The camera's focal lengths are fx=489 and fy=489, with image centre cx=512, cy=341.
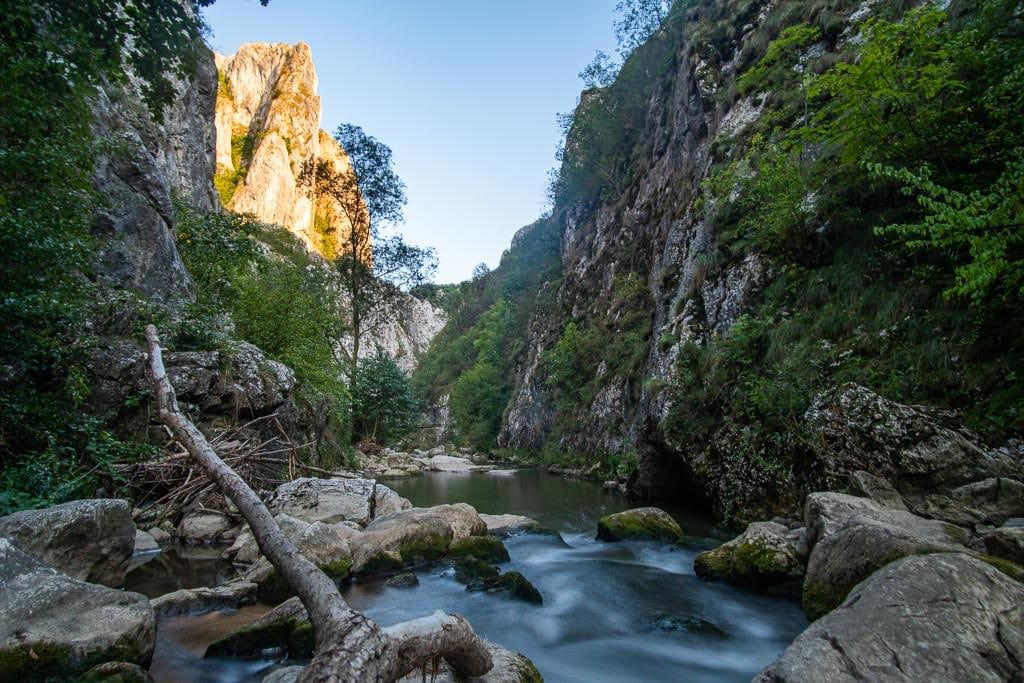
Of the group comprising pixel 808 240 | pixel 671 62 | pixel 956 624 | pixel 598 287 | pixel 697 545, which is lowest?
pixel 697 545

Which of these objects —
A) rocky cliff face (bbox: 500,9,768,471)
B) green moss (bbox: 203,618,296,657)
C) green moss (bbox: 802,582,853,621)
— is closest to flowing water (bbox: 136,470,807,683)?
green moss (bbox: 203,618,296,657)

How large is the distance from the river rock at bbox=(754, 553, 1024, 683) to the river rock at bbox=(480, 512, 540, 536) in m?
6.83

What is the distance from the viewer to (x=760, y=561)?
5.70 metres

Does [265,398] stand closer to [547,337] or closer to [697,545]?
[697,545]

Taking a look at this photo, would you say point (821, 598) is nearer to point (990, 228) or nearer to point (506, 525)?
point (990, 228)

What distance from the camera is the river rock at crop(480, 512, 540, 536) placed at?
9.31 meters

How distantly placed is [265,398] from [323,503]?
14.0 ft

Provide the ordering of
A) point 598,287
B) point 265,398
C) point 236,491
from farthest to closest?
point 598,287 → point 265,398 → point 236,491

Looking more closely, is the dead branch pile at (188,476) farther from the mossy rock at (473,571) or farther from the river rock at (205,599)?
the mossy rock at (473,571)

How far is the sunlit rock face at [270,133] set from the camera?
6228 cm

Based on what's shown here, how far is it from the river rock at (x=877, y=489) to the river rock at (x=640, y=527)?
287 cm

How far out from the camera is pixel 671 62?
92.0 ft

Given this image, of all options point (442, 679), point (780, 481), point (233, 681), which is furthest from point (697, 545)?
point (233, 681)

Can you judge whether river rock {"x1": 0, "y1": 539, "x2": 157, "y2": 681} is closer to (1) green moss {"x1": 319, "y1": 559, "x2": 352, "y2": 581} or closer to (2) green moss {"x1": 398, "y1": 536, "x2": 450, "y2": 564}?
(1) green moss {"x1": 319, "y1": 559, "x2": 352, "y2": 581}
